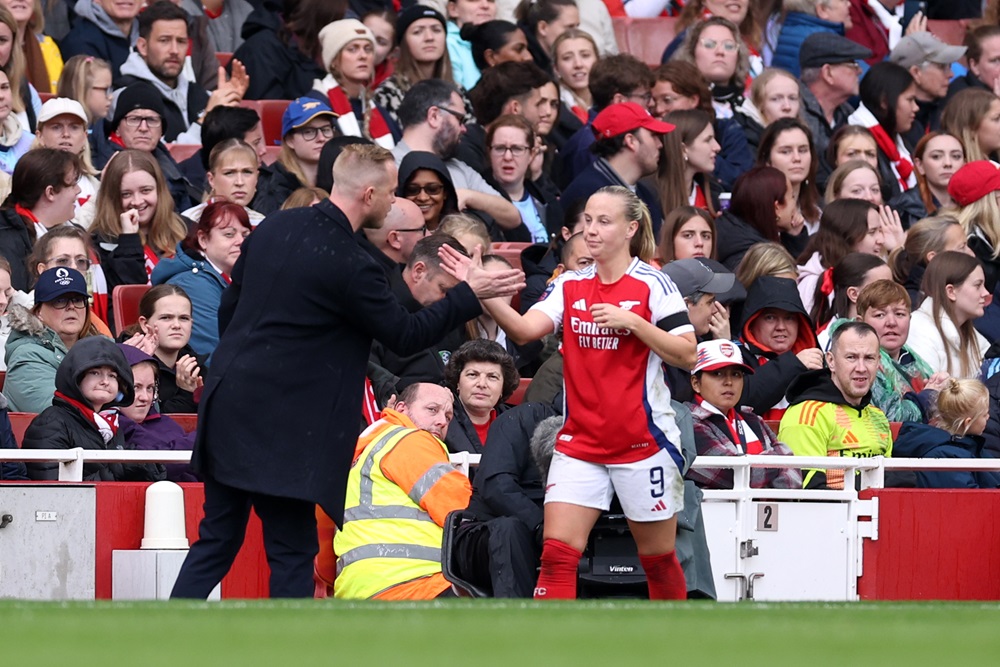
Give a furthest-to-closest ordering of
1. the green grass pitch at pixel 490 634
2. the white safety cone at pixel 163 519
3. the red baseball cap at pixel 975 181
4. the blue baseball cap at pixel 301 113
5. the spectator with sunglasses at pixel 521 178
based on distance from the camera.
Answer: the red baseball cap at pixel 975 181 < the spectator with sunglasses at pixel 521 178 < the blue baseball cap at pixel 301 113 < the white safety cone at pixel 163 519 < the green grass pitch at pixel 490 634

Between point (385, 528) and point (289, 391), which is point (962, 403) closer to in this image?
point (385, 528)

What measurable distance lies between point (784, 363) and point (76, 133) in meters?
4.35

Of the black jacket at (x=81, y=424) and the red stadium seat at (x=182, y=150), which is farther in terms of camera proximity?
the red stadium seat at (x=182, y=150)

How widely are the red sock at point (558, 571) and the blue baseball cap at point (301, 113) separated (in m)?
5.06

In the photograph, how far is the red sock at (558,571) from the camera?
744 centimetres

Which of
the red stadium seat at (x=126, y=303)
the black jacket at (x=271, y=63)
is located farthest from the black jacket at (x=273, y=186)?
the black jacket at (x=271, y=63)

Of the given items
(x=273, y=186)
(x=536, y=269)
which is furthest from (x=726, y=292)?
(x=273, y=186)

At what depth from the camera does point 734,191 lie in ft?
40.1

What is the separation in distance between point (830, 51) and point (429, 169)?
510 cm

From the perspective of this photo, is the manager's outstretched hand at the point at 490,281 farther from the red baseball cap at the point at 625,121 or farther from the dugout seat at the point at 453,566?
the red baseball cap at the point at 625,121

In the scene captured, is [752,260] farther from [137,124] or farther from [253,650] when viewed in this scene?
[253,650]

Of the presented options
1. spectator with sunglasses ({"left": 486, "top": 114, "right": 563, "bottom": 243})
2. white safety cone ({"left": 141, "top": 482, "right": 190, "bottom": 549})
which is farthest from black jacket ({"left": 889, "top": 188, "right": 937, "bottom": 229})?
white safety cone ({"left": 141, "top": 482, "right": 190, "bottom": 549})

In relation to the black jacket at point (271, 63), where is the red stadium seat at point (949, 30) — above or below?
above

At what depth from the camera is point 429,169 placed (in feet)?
36.9
